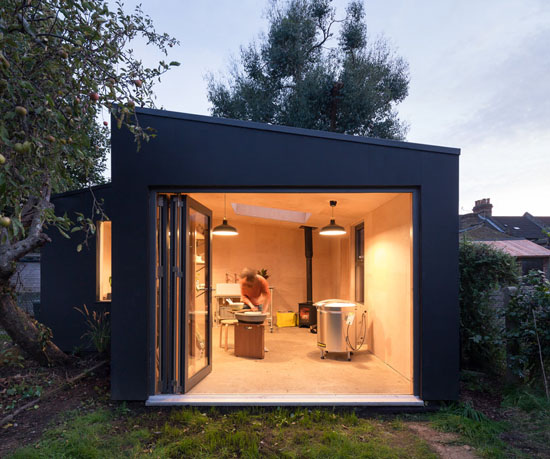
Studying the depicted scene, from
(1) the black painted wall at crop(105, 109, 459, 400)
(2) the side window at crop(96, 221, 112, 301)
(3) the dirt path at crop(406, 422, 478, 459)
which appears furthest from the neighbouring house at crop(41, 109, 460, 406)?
(2) the side window at crop(96, 221, 112, 301)

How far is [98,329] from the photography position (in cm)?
573

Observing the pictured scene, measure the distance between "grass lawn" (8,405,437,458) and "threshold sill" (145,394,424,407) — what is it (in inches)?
3.1

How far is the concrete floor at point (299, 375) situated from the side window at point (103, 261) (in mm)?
2118

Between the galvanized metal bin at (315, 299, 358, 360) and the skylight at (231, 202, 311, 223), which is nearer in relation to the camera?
the galvanized metal bin at (315, 299, 358, 360)

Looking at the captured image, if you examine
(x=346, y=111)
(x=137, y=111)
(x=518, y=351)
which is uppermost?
(x=346, y=111)

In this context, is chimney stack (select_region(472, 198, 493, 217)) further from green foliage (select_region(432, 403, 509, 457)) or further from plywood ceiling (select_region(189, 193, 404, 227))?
green foliage (select_region(432, 403, 509, 457))

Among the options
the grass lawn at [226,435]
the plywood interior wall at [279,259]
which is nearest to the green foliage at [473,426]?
→ the grass lawn at [226,435]

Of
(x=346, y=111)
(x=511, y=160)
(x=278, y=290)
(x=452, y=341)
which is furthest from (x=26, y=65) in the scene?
(x=511, y=160)

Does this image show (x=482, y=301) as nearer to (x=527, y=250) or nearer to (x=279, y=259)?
(x=279, y=259)

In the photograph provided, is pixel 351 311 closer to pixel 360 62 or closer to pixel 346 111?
pixel 346 111

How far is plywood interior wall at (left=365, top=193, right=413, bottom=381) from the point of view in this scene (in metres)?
4.66

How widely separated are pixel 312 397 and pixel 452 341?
1.57 metres

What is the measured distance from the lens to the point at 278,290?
10078 millimetres

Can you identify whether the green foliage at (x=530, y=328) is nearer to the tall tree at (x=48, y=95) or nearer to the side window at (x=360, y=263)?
the side window at (x=360, y=263)
